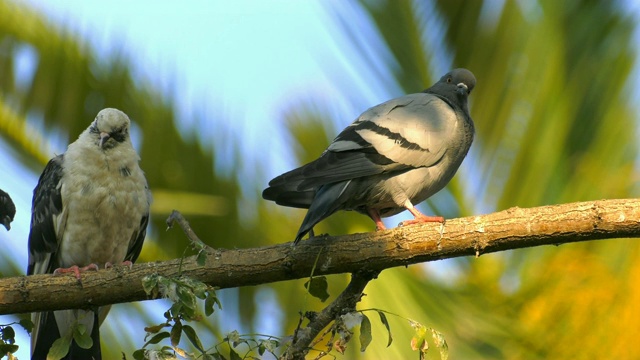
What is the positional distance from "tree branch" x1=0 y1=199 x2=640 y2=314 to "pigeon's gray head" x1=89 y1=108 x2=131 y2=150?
1.71 metres

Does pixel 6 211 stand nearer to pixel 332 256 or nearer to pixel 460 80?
pixel 332 256

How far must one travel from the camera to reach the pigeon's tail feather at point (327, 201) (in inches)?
224

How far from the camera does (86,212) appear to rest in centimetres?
676

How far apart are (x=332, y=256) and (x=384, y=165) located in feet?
3.25

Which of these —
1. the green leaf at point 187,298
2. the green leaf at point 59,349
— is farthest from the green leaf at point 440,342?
the green leaf at point 59,349

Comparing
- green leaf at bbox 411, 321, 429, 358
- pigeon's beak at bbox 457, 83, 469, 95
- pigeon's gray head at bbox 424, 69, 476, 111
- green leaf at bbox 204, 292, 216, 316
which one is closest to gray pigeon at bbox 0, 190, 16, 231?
green leaf at bbox 204, 292, 216, 316

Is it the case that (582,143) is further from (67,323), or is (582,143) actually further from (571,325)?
(67,323)

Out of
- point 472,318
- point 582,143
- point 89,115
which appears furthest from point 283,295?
point 582,143

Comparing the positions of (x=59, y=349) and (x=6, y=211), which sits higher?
(x=6, y=211)

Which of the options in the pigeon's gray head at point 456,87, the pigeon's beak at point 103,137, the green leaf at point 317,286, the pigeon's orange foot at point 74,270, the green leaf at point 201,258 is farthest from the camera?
the pigeon's gray head at point 456,87

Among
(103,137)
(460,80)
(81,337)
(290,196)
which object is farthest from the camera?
(460,80)

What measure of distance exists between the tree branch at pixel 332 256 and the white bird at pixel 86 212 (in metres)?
1.31

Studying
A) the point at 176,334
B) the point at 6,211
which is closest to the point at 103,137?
the point at 6,211

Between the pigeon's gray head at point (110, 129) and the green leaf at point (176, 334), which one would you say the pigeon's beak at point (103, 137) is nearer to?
the pigeon's gray head at point (110, 129)
